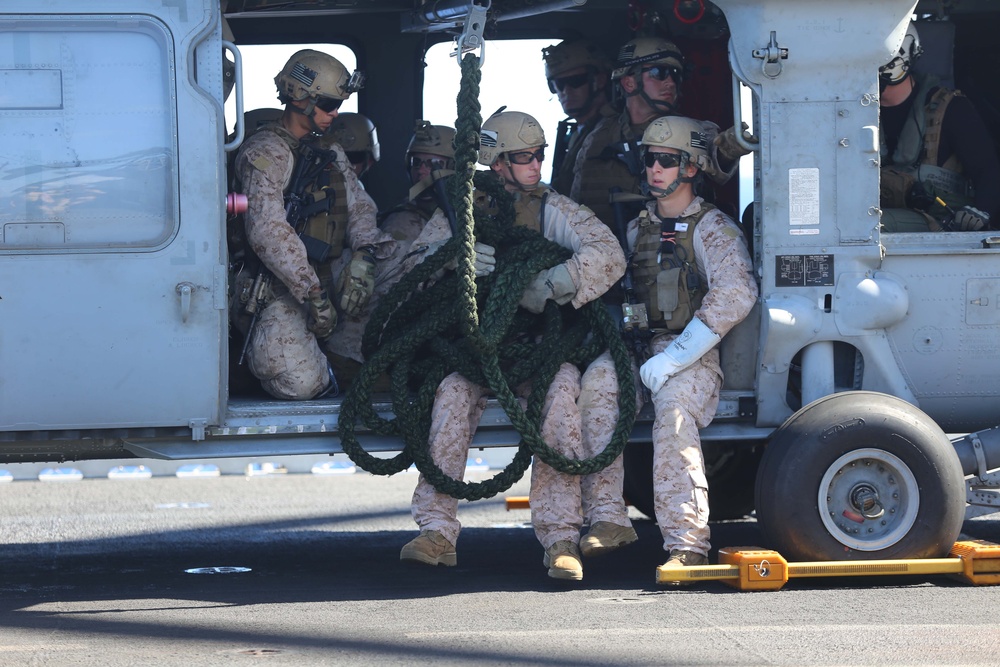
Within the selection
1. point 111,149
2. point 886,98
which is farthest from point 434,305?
point 886,98

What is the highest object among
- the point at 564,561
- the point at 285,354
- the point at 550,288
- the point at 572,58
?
the point at 572,58

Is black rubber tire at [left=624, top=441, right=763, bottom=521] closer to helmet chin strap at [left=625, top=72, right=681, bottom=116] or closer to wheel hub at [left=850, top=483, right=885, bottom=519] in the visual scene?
wheel hub at [left=850, top=483, right=885, bottom=519]

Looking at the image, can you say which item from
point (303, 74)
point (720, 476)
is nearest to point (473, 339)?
point (303, 74)

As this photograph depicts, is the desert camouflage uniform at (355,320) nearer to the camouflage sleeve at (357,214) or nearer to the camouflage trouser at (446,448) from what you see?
the camouflage sleeve at (357,214)

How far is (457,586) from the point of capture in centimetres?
582

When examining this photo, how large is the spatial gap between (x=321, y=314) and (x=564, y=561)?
1.59 meters

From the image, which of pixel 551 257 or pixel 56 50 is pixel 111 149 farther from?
pixel 551 257

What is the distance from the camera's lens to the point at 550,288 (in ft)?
19.9

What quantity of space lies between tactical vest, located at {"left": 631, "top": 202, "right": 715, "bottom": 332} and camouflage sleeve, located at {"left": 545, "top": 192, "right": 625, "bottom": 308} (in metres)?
0.16

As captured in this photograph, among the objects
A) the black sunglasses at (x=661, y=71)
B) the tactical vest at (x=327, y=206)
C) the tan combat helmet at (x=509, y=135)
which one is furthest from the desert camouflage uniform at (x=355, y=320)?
the black sunglasses at (x=661, y=71)

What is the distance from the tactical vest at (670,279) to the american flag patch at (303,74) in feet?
5.62

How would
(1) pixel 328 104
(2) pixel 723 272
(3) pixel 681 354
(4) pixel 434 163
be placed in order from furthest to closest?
1. (4) pixel 434 163
2. (1) pixel 328 104
3. (2) pixel 723 272
4. (3) pixel 681 354

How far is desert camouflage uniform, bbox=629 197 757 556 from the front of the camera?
5.72 meters

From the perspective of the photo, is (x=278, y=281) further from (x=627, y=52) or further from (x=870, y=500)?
(x=870, y=500)
